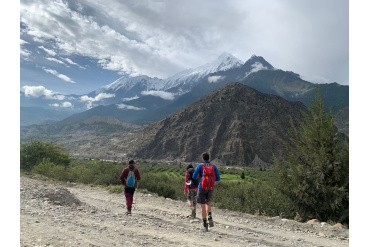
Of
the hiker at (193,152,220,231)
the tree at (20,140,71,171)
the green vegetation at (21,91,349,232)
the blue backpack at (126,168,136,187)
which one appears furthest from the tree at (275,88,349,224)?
the tree at (20,140,71,171)

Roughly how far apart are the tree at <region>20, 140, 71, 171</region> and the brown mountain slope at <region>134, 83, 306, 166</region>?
64.1m

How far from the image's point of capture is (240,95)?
11938 centimetres

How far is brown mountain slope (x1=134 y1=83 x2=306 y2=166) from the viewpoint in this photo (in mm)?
91875

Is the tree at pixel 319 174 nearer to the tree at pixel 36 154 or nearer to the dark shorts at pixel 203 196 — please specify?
the dark shorts at pixel 203 196

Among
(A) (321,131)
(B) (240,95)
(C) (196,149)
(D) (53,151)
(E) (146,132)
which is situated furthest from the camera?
(E) (146,132)

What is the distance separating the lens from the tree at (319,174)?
9922mm

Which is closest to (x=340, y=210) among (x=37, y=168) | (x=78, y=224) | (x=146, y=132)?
(x=78, y=224)

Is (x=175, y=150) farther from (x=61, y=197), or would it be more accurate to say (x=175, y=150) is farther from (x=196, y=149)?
(x=61, y=197)

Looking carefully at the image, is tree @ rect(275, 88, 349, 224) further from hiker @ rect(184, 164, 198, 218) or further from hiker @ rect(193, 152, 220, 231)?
hiker @ rect(193, 152, 220, 231)

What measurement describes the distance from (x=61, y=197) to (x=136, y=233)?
5.80 metres

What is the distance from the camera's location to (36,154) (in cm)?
3506

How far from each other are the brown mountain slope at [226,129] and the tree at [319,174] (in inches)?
3023

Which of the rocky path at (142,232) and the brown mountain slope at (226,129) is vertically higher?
the brown mountain slope at (226,129)

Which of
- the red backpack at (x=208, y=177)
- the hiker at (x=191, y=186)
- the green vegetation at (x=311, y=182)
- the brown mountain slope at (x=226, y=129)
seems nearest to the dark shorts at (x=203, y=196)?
the red backpack at (x=208, y=177)
